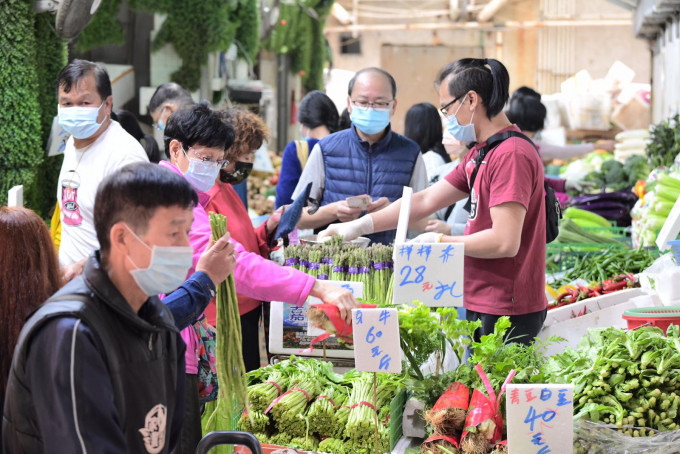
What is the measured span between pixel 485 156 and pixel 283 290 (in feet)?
3.10

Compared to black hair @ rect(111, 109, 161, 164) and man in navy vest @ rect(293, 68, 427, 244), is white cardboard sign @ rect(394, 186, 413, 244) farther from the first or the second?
black hair @ rect(111, 109, 161, 164)

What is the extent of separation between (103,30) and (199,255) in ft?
18.9

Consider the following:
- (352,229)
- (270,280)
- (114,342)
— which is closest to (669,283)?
(352,229)

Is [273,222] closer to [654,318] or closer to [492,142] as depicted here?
[492,142]

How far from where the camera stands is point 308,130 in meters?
5.86

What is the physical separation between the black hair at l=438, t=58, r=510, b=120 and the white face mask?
1700mm

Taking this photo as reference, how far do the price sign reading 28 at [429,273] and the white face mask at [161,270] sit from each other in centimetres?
107

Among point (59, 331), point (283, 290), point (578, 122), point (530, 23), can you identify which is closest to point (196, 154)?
point (283, 290)

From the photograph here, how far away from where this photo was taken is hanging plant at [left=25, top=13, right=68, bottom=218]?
20.7ft

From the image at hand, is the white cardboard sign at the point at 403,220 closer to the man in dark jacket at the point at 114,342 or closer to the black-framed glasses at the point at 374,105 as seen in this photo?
the man in dark jacket at the point at 114,342

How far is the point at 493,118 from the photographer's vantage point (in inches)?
127

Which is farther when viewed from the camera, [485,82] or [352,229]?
[352,229]

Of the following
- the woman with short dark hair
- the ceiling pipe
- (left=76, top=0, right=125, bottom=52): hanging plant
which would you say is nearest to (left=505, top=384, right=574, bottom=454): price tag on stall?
the woman with short dark hair

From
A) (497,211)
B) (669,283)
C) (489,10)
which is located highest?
(489,10)
